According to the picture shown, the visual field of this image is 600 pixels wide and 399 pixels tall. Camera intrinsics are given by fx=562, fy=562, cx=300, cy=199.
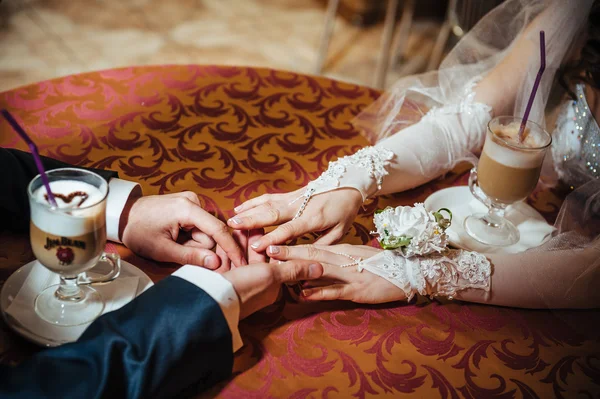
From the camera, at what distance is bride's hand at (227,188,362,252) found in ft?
3.60

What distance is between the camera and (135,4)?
3.80 meters

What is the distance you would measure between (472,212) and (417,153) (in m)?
0.19

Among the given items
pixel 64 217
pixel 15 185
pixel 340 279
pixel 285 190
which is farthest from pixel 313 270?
pixel 15 185

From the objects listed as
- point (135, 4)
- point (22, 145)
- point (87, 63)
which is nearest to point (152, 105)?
point (22, 145)

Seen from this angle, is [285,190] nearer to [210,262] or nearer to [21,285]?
[210,262]

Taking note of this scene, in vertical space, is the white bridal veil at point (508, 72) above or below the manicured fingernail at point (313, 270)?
above

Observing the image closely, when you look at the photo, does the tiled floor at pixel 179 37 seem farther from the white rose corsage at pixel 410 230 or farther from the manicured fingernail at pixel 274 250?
the white rose corsage at pixel 410 230

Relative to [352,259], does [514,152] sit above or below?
above

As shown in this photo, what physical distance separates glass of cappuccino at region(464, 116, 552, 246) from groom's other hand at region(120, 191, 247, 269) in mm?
548

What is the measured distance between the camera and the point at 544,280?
3.51 ft

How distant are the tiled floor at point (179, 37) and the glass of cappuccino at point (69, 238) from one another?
7.58ft

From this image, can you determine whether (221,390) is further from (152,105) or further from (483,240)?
(152,105)

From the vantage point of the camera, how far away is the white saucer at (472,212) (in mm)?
1185

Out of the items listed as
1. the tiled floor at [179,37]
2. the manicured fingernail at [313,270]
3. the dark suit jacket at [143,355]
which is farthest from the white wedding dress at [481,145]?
the tiled floor at [179,37]
